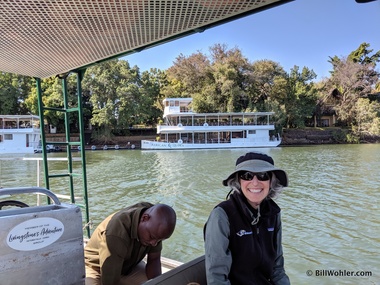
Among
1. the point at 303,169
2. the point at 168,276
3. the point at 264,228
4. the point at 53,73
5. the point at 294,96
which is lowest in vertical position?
A: the point at 303,169

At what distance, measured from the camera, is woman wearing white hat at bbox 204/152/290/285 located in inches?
59.7

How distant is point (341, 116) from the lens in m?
40.3

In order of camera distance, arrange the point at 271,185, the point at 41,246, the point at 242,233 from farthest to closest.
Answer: the point at 271,185
the point at 242,233
the point at 41,246

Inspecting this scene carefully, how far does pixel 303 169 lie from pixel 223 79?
2400 cm

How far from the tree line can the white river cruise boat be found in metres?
1.29

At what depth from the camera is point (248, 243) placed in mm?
1562

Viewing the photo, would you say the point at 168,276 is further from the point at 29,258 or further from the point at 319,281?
the point at 319,281

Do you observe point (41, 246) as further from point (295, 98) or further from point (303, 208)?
point (295, 98)

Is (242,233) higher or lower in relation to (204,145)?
higher

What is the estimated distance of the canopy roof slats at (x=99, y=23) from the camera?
5.90 ft

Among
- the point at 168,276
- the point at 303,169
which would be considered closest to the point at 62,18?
the point at 168,276

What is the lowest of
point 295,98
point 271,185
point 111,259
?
point 111,259

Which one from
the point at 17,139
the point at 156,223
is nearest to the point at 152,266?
the point at 156,223

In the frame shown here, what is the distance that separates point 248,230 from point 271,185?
355 millimetres
